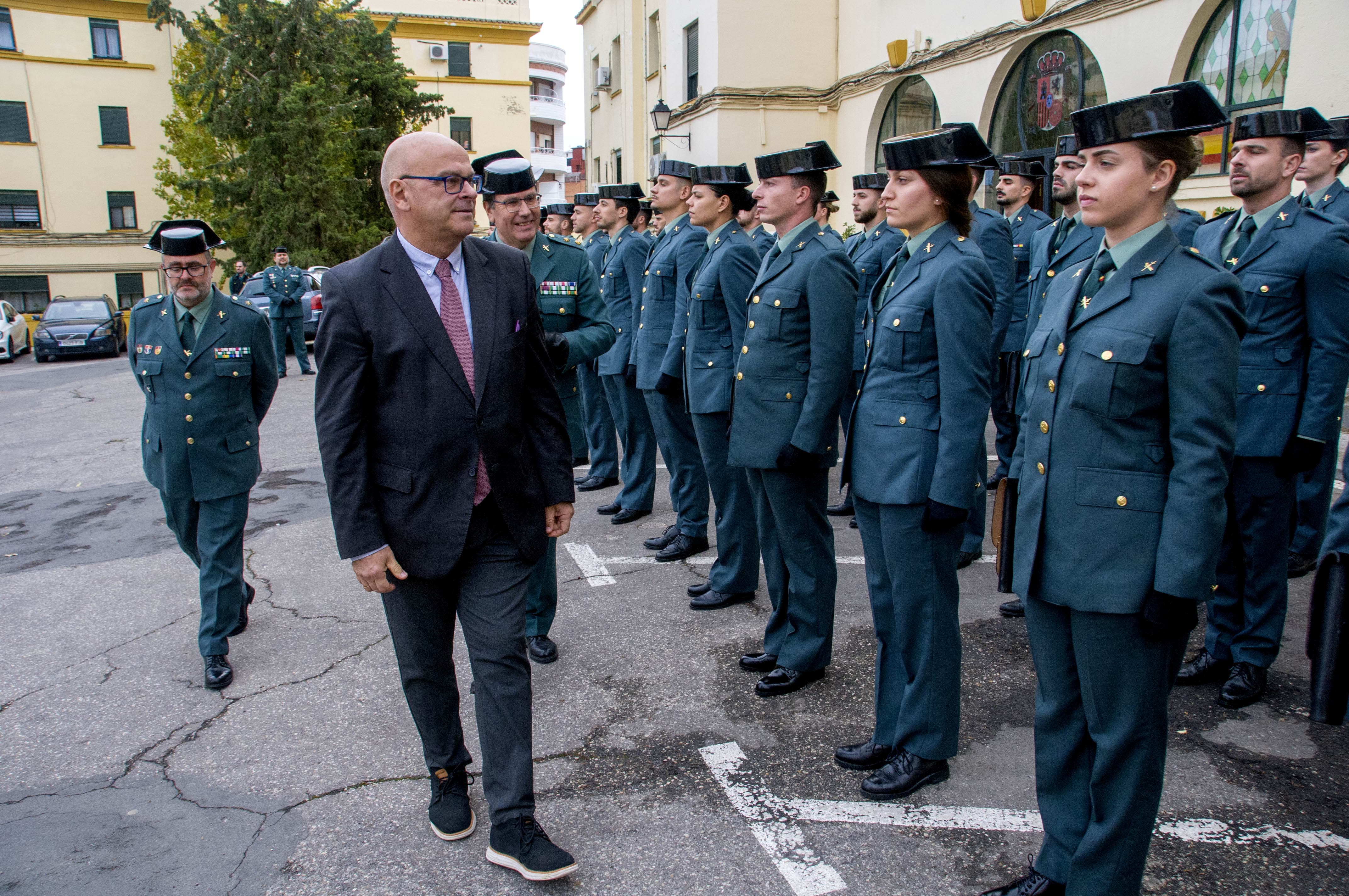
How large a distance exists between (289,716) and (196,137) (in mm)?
31052

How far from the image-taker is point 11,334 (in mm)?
21031

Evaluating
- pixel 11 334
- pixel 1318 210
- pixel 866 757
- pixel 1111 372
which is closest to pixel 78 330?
pixel 11 334

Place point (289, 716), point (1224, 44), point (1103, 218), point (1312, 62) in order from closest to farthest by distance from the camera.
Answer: point (1103, 218) → point (289, 716) → point (1312, 62) → point (1224, 44)

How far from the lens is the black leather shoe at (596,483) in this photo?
7500mm

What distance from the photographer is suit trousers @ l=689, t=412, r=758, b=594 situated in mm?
4777

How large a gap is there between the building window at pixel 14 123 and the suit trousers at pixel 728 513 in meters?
38.6

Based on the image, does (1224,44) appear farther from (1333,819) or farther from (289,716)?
(289,716)

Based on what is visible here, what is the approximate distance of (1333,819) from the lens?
2.87 m

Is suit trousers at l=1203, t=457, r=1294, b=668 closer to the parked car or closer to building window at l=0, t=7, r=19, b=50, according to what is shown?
the parked car

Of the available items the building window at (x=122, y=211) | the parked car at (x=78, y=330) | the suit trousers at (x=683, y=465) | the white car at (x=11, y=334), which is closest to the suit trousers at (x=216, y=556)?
the suit trousers at (x=683, y=465)

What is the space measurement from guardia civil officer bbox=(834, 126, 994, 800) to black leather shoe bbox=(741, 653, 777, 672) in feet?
3.06

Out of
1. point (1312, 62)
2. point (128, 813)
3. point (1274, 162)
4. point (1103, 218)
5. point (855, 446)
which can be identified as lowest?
point (128, 813)

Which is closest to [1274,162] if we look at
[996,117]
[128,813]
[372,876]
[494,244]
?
[494,244]

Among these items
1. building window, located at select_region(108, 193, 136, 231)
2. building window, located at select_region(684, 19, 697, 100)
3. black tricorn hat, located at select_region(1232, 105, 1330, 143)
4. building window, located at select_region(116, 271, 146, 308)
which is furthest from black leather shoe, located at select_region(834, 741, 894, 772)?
building window, located at select_region(108, 193, 136, 231)
